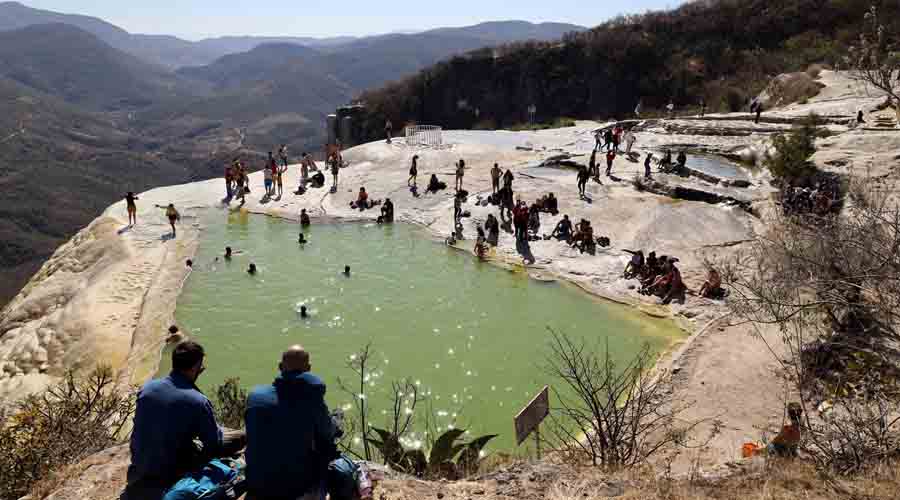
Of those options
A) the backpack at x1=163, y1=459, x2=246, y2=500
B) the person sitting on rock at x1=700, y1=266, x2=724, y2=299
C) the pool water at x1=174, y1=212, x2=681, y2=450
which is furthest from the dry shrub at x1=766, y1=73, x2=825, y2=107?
the backpack at x1=163, y1=459, x2=246, y2=500

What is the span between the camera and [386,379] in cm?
1169

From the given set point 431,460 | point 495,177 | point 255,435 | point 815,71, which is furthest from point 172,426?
point 815,71

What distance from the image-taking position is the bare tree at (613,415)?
7.07 metres

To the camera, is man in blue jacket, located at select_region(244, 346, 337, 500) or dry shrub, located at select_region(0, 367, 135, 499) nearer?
man in blue jacket, located at select_region(244, 346, 337, 500)

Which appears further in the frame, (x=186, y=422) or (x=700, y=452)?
(x=700, y=452)

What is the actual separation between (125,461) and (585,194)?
1743 cm

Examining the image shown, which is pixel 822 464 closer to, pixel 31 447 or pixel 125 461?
pixel 125 461

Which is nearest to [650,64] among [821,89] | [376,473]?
[821,89]

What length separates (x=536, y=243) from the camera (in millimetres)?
18766

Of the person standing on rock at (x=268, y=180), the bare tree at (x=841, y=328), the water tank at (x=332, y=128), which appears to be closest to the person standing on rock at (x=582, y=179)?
the bare tree at (x=841, y=328)

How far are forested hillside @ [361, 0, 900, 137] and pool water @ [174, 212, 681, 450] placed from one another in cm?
2712

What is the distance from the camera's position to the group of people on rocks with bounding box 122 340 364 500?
15.0 ft

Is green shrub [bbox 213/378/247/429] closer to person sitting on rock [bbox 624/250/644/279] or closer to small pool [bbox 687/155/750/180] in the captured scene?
person sitting on rock [bbox 624/250/644/279]

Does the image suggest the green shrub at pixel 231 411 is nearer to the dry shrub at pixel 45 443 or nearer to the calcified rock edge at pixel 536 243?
the dry shrub at pixel 45 443
